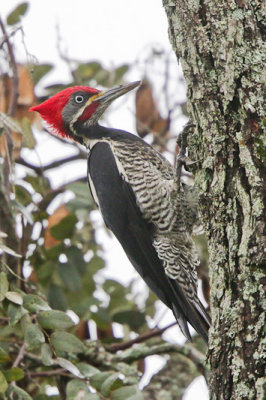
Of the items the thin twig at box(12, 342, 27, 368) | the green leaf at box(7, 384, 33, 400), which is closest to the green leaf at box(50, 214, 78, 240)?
the thin twig at box(12, 342, 27, 368)

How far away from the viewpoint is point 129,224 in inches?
140

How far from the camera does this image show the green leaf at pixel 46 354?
2.60m

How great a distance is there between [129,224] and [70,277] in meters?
0.43

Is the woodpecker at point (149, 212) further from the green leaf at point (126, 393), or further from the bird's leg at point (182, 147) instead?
the green leaf at point (126, 393)

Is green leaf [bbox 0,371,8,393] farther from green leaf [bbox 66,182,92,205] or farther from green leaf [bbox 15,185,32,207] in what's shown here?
green leaf [bbox 66,182,92,205]

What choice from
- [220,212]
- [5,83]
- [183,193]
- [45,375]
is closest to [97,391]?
[45,375]

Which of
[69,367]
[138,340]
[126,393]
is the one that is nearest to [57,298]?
[138,340]

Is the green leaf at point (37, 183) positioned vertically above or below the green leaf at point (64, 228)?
above

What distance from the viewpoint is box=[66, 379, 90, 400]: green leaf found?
2.61 meters

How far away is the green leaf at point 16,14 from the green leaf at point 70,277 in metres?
1.38

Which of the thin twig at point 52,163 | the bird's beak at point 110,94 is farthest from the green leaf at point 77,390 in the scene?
the bird's beak at point 110,94

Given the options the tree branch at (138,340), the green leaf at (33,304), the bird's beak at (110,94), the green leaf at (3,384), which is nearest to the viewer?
the green leaf at (3,384)

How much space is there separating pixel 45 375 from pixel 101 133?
4.91ft

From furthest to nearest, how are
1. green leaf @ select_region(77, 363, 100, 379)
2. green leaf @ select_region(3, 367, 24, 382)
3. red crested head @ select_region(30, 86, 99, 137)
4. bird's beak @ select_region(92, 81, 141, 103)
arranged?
1. red crested head @ select_region(30, 86, 99, 137)
2. bird's beak @ select_region(92, 81, 141, 103)
3. green leaf @ select_region(77, 363, 100, 379)
4. green leaf @ select_region(3, 367, 24, 382)
